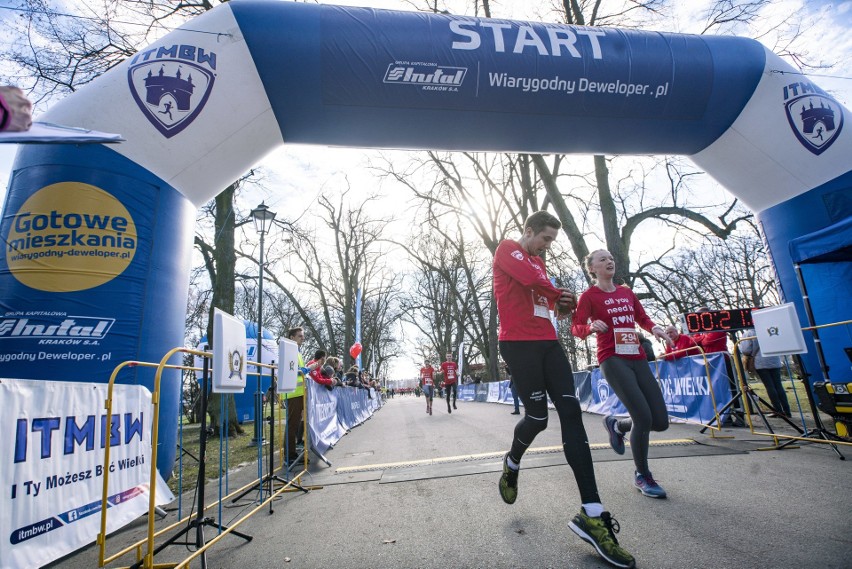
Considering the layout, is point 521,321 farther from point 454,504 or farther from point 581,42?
point 581,42

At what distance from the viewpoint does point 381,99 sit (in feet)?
17.4

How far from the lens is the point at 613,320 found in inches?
151

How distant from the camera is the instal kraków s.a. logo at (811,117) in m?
5.94

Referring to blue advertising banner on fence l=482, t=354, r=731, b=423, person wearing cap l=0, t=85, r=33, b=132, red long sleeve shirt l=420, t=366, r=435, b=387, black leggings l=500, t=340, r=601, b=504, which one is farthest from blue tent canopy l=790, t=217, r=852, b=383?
red long sleeve shirt l=420, t=366, r=435, b=387

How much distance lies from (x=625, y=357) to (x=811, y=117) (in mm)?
5025

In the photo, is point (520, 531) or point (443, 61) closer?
point (520, 531)

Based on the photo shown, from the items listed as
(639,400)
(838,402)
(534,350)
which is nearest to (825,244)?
(838,402)

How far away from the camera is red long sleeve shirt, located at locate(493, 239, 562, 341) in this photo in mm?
3066

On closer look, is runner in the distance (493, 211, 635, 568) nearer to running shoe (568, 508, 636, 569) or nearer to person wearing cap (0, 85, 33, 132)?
running shoe (568, 508, 636, 569)

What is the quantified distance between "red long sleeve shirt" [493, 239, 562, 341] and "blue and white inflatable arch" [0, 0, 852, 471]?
298cm

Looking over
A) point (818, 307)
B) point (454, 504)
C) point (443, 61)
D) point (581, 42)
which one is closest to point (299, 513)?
point (454, 504)

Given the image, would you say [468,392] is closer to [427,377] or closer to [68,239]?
[427,377]

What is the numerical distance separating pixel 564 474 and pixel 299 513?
2535mm

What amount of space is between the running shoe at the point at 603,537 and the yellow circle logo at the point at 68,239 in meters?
4.82
